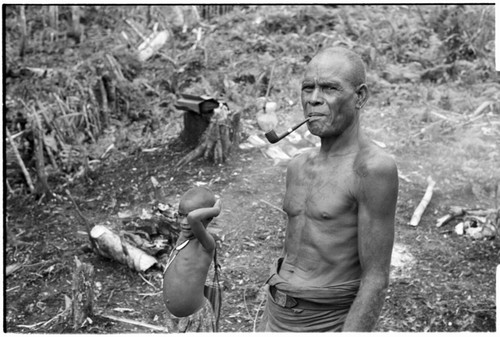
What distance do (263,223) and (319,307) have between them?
13.4ft

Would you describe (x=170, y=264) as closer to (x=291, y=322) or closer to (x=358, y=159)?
(x=291, y=322)

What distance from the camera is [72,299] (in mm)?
5867

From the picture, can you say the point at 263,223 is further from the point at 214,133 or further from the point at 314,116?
the point at 314,116

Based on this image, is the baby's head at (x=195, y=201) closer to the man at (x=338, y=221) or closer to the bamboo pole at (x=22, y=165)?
the man at (x=338, y=221)

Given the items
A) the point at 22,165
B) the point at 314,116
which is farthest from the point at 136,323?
the point at 314,116

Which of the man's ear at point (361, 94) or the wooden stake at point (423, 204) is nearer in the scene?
the man's ear at point (361, 94)

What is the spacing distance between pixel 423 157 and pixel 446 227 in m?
1.35

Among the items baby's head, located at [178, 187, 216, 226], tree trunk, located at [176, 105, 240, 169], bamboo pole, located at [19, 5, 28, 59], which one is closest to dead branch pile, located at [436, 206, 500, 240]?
tree trunk, located at [176, 105, 240, 169]

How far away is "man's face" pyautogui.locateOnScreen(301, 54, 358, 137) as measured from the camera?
2914 millimetres

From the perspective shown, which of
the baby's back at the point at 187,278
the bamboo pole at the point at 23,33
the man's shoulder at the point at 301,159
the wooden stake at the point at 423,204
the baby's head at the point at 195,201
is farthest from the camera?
the bamboo pole at the point at 23,33

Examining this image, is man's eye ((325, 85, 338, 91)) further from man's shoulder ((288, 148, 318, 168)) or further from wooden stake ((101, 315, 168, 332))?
wooden stake ((101, 315, 168, 332))

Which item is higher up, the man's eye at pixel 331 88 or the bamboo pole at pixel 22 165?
the man's eye at pixel 331 88

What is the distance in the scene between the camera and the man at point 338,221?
2801 mm

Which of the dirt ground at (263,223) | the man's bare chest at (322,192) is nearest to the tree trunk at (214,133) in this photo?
the dirt ground at (263,223)
